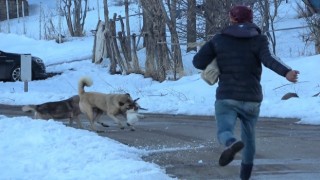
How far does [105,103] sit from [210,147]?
300cm

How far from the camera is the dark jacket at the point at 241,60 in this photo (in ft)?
19.9

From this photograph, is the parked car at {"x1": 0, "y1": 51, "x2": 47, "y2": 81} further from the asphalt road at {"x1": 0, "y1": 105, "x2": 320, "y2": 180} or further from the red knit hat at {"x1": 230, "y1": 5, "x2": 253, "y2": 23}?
the red knit hat at {"x1": 230, "y1": 5, "x2": 253, "y2": 23}

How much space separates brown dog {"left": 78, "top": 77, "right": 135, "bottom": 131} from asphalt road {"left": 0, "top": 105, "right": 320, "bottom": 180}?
1.29 ft

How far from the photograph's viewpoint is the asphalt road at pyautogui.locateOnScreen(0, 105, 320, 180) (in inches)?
308

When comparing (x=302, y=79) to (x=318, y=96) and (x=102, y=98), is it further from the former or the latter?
Result: (x=102, y=98)

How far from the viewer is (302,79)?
59.9 feet

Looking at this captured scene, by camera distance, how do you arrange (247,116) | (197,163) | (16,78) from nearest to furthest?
1. (247,116)
2. (197,163)
3. (16,78)

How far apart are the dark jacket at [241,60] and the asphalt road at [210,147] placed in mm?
1709

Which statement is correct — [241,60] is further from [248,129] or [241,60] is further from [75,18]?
[75,18]

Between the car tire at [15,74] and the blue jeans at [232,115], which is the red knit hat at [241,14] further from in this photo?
the car tire at [15,74]

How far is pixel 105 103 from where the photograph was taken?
1216 cm

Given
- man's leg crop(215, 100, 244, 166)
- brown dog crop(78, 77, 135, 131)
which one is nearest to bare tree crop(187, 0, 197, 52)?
brown dog crop(78, 77, 135, 131)

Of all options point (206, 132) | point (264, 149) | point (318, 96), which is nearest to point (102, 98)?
point (206, 132)

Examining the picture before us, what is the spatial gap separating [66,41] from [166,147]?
26.5 metres
